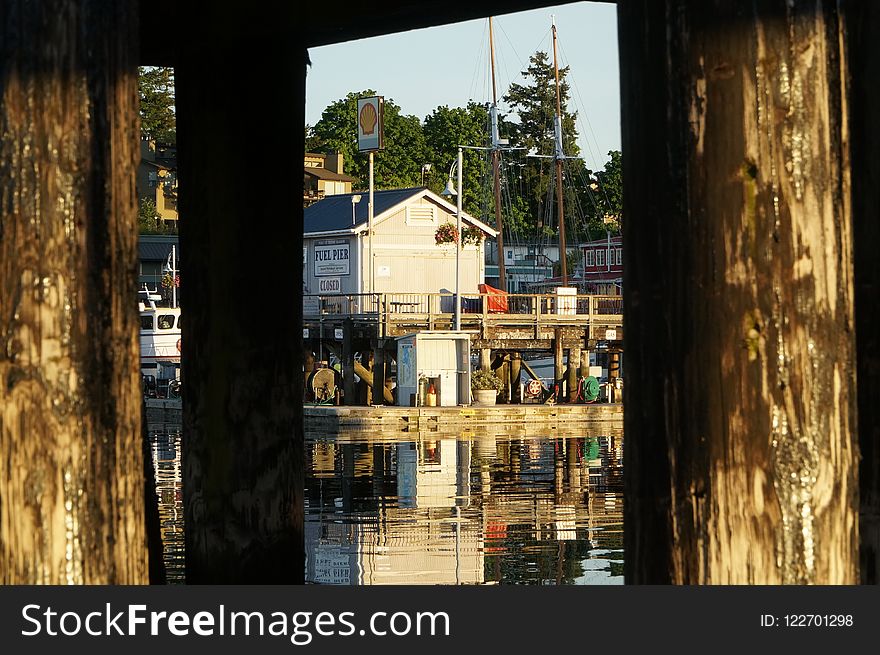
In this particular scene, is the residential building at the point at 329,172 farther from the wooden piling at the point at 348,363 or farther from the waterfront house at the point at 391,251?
the wooden piling at the point at 348,363

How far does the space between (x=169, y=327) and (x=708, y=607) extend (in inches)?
2409

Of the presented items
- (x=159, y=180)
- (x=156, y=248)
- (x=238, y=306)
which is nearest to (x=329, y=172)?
(x=159, y=180)

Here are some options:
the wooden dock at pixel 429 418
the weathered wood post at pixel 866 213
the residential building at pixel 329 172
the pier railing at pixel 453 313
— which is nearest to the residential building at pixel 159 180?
the residential building at pixel 329 172

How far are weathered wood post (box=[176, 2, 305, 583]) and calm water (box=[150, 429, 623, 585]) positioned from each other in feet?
19.2

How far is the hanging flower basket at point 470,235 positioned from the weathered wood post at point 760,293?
189ft

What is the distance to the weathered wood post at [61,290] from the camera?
4.25m

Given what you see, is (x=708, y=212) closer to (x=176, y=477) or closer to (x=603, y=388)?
(x=176, y=477)

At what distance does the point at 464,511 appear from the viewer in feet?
Result: 83.0

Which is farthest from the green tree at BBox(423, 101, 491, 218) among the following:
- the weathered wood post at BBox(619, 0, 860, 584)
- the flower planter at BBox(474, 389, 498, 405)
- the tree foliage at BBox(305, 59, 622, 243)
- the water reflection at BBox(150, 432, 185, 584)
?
the weathered wood post at BBox(619, 0, 860, 584)

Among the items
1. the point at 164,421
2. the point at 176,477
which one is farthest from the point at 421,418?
the point at 176,477

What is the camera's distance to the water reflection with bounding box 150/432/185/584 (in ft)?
52.0

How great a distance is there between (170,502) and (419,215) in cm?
4001

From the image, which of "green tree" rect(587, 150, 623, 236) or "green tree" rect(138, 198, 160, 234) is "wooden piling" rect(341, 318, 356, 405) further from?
"green tree" rect(587, 150, 623, 236)

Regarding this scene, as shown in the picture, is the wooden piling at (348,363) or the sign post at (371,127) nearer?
the wooden piling at (348,363)
